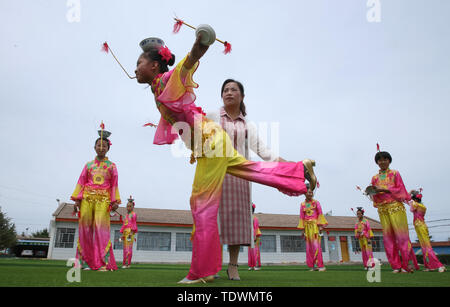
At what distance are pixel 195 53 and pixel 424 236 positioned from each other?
8145 millimetres

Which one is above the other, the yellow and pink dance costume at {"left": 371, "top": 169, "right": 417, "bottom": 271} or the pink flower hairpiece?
the pink flower hairpiece

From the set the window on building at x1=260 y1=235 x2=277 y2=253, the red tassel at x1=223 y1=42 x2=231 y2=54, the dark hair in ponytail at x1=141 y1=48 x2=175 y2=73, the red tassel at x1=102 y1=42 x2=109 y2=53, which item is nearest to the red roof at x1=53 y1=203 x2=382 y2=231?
the window on building at x1=260 y1=235 x2=277 y2=253

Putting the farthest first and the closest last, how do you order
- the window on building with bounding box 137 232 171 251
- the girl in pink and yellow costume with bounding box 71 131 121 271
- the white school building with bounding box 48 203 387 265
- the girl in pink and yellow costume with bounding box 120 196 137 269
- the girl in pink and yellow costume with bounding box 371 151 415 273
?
the window on building with bounding box 137 232 171 251, the white school building with bounding box 48 203 387 265, the girl in pink and yellow costume with bounding box 120 196 137 269, the girl in pink and yellow costume with bounding box 371 151 415 273, the girl in pink and yellow costume with bounding box 71 131 121 271

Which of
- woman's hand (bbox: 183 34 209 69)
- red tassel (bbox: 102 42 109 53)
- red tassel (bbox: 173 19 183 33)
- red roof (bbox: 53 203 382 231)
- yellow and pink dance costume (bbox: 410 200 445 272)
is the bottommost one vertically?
yellow and pink dance costume (bbox: 410 200 445 272)

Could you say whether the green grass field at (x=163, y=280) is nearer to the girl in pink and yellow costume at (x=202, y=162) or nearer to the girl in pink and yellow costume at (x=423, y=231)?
the girl in pink and yellow costume at (x=202, y=162)

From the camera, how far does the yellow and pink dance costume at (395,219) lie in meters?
5.56

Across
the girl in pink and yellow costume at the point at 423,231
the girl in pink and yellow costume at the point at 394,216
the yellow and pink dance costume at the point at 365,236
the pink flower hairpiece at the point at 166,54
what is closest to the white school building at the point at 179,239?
the yellow and pink dance costume at the point at 365,236

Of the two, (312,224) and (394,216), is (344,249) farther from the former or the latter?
(394,216)

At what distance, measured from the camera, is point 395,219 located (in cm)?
566

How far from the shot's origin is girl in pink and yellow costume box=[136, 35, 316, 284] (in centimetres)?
246

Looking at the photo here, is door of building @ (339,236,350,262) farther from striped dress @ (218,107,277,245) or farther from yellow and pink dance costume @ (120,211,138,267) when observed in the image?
striped dress @ (218,107,277,245)

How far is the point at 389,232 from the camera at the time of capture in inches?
228

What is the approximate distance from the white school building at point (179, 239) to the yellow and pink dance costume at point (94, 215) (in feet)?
57.0

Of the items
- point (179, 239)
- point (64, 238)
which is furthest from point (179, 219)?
point (64, 238)
